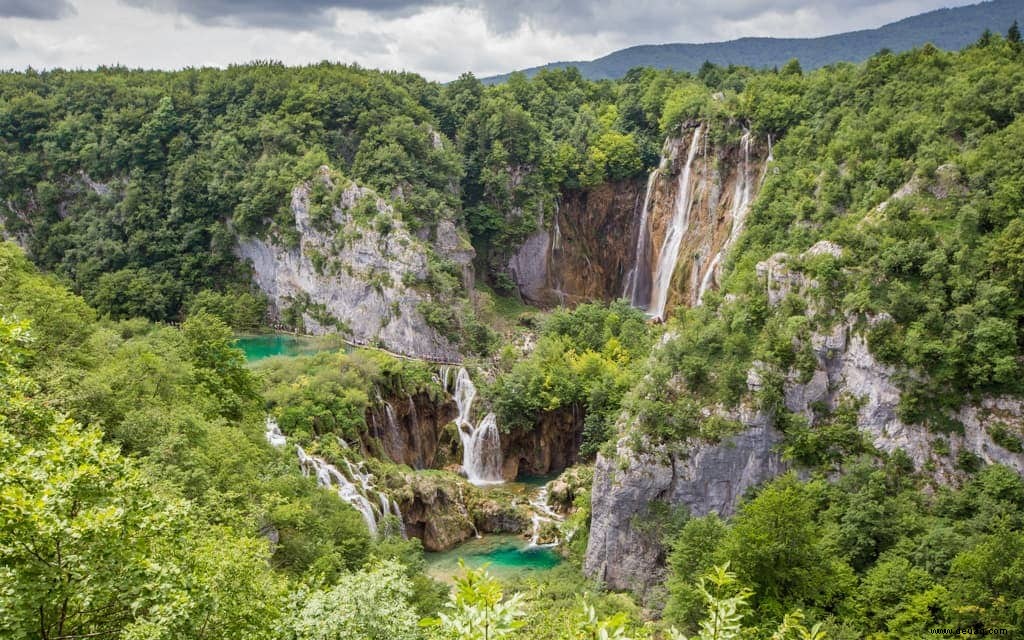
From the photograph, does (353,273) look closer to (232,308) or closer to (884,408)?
(232,308)

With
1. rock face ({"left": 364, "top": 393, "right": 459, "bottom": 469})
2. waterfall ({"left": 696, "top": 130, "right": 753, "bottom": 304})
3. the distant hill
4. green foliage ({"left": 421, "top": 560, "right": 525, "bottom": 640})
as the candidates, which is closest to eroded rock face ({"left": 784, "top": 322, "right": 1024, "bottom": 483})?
waterfall ({"left": 696, "top": 130, "right": 753, "bottom": 304})

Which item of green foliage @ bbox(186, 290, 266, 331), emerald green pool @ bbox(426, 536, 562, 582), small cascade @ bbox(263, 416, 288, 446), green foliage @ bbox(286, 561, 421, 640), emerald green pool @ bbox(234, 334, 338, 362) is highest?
green foliage @ bbox(186, 290, 266, 331)

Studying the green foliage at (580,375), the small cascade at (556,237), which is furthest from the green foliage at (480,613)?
the small cascade at (556,237)

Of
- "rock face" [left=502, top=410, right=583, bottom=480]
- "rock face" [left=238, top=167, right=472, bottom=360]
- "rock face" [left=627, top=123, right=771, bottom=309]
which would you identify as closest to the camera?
"rock face" [left=502, top=410, right=583, bottom=480]

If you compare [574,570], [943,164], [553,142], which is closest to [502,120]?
[553,142]

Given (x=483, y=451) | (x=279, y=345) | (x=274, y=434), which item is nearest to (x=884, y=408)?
(x=483, y=451)

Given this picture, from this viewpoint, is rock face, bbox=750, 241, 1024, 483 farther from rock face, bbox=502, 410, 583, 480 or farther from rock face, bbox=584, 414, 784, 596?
rock face, bbox=502, 410, 583, 480

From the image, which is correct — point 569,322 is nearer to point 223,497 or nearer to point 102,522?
point 223,497

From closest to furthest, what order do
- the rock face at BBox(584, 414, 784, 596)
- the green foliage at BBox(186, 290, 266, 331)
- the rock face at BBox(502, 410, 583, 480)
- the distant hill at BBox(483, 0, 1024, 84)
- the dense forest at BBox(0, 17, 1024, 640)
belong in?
the dense forest at BBox(0, 17, 1024, 640)
the rock face at BBox(584, 414, 784, 596)
the rock face at BBox(502, 410, 583, 480)
the green foliage at BBox(186, 290, 266, 331)
the distant hill at BBox(483, 0, 1024, 84)
